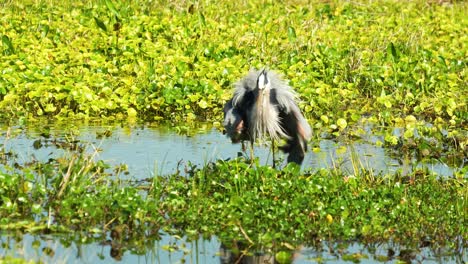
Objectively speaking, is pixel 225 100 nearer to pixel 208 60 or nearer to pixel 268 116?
pixel 208 60

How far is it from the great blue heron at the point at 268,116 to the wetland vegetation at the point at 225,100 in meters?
0.30

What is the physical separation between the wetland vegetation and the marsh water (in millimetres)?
61

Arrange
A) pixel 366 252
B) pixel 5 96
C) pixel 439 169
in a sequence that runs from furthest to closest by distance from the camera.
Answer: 1. pixel 5 96
2. pixel 439 169
3. pixel 366 252

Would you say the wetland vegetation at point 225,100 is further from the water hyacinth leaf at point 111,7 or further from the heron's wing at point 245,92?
the heron's wing at point 245,92

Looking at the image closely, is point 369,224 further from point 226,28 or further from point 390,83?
point 226,28

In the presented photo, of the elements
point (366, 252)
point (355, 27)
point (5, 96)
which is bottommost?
point (366, 252)

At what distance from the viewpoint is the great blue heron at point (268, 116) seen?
27.0ft

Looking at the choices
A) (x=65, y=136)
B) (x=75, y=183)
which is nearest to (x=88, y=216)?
(x=75, y=183)

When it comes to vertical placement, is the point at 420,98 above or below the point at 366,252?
above

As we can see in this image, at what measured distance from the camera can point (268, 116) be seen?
324 inches

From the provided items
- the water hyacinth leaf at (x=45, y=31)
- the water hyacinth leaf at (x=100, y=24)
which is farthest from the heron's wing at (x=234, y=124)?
the water hyacinth leaf at (x=45, y=31)

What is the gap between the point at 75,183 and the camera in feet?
22.8

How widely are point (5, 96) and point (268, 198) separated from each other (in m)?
3.55

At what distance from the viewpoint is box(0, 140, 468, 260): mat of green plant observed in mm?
6535
